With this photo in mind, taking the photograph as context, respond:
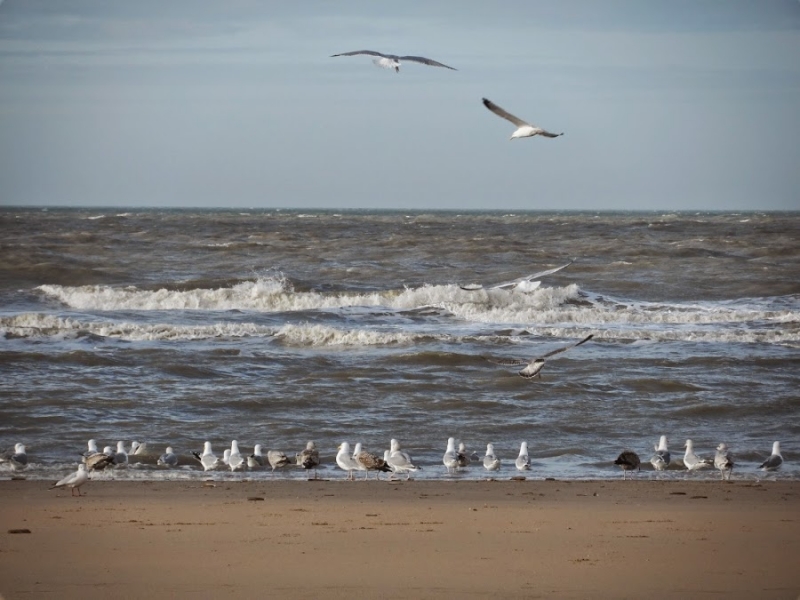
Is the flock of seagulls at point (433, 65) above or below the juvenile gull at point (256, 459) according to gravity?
above

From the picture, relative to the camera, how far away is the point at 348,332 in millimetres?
10633

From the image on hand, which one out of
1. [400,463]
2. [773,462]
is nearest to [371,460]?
[400,463]

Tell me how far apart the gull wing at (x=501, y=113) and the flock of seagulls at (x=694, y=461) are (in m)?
2.51

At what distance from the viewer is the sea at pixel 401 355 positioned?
667 cm

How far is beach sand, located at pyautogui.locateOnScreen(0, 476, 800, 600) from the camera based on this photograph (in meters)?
3.14

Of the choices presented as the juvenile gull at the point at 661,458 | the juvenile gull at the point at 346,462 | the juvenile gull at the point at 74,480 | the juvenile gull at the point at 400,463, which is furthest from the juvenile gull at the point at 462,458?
the juvenile gull at the point at 74,480

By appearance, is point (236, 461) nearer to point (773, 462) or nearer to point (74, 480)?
point (74, 480)

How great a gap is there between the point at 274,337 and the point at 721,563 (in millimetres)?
7684

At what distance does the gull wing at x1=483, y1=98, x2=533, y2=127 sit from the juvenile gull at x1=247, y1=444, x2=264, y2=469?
2.85 m

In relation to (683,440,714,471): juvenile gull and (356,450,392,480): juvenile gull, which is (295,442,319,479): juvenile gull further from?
(683,440,714,471): juvenile gull

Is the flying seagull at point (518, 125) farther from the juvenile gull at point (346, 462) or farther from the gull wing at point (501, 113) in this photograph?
the juvenile gull at point (346, 462)

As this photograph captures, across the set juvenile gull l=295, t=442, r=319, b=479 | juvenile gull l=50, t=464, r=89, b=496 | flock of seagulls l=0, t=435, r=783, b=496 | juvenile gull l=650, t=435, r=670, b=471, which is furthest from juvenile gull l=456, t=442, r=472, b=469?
juvenile gull l=50, t=464, r=89, b=496

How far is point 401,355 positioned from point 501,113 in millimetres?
5713

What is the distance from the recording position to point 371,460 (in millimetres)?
5762
